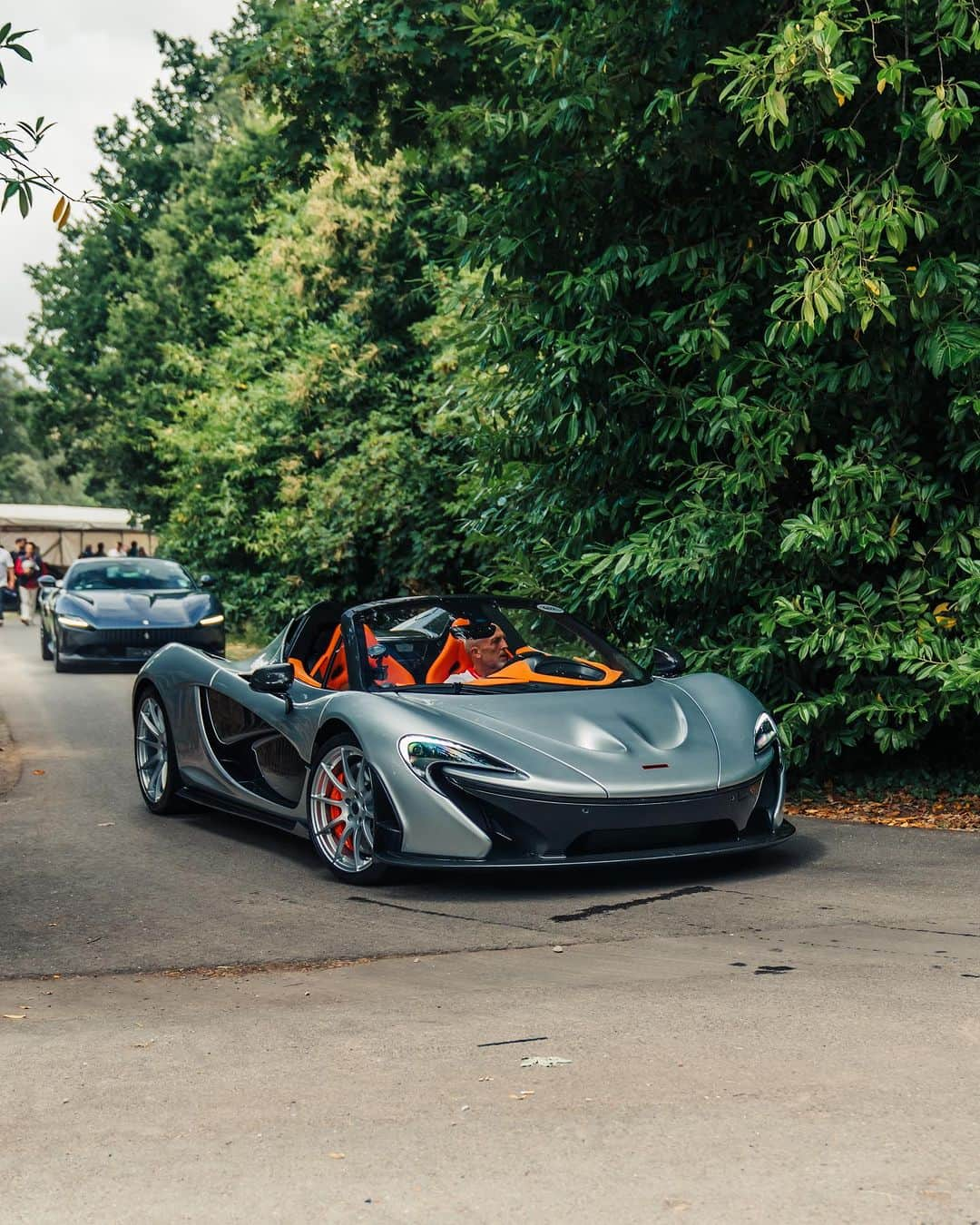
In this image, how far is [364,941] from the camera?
6723 mm

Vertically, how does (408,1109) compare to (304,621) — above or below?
below

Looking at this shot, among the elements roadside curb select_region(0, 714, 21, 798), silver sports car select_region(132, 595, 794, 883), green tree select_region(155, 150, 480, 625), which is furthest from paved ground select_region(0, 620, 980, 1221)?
green tree select_region(155, 150, 480, 625)

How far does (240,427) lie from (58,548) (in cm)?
4462

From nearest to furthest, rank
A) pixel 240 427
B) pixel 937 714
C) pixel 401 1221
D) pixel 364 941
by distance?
pixel 401 1221, pixel 364 941, pixel 937 714, pixel 240 427

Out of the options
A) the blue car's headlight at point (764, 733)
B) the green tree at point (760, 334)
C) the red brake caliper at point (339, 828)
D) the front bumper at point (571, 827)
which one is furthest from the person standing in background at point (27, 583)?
the front bumper at point (571, 827)

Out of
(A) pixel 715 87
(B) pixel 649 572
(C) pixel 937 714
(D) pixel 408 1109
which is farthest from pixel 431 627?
(D) pixel 408 1109

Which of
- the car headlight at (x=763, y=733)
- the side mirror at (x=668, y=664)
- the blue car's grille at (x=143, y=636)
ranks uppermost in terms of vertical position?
the side mirror at (x=668, y=664)

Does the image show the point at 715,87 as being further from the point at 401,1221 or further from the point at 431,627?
the point at 401,1221

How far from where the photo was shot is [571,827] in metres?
7.39

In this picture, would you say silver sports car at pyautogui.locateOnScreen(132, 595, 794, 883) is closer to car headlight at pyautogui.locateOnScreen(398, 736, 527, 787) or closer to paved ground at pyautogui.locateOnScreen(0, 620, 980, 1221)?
car headlight at pyautogui.locateOnScreen(398, 736, 527, 787)

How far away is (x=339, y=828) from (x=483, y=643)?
138 centimetres

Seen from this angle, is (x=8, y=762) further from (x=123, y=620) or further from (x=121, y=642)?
(x=123, y=620)

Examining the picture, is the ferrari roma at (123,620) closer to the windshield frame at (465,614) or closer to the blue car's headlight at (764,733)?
the windshield frame at (465,614)

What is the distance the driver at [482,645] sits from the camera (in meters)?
8.84
